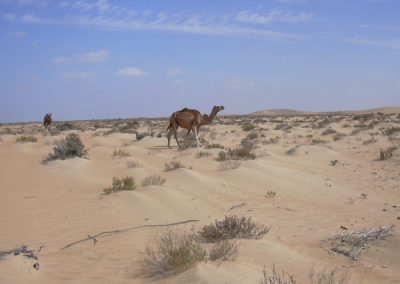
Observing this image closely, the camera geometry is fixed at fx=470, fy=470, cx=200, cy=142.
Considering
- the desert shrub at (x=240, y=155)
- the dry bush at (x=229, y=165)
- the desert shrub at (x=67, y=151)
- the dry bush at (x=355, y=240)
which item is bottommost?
the dry bush at (x=355, y=240)

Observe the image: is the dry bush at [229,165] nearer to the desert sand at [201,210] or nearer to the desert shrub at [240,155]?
the desert sand at [201,210]

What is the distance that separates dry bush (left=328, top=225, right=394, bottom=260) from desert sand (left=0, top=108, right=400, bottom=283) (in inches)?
3.1

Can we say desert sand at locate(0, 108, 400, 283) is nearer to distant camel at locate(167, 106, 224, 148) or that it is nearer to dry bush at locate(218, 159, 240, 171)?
dry bush at locate(218, 159, 240, 171)

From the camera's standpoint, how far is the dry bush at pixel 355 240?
5.63m

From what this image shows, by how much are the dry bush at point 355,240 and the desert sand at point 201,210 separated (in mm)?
79

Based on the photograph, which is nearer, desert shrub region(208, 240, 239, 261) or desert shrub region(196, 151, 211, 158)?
desert shrub region(208, 240, 239, 261)

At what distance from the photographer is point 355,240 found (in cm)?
593

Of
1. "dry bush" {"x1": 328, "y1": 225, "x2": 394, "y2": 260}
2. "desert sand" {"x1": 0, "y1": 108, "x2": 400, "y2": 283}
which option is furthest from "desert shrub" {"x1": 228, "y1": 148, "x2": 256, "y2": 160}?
"dry bush" {"x1": 328, "y1": 225, "x2": 394, "y2": 260}

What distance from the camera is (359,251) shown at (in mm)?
5551

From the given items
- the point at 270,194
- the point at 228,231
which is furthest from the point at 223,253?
the point at 270,194

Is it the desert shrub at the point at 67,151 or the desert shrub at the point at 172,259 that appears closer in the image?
the desert shrub at the point at 172,259

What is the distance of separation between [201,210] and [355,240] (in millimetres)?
3278

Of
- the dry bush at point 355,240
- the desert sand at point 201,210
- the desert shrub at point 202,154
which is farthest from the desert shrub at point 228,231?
the desert shrub at point 202,154

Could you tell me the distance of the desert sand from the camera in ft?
17.2
